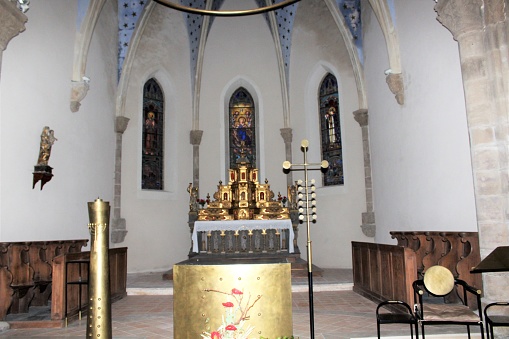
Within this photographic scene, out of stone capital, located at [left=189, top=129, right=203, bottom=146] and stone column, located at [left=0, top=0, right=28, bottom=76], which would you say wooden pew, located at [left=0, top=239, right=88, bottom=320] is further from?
stone capital, located at [left=189, top=129, right=203, bottom=146]

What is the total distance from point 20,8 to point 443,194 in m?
7.93

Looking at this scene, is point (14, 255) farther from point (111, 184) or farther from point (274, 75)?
point (274, 75)

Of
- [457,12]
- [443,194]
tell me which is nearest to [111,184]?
[443,194]

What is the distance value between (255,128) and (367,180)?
14.2 feet

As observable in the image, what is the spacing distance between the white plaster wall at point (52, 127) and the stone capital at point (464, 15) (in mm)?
7278

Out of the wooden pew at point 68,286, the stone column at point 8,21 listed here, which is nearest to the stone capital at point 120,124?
the stone column at point 8,21

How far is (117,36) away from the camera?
12.4 m

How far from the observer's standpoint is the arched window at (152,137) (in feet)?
42.6

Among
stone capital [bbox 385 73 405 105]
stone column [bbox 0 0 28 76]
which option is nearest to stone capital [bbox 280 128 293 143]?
stone capital [bbox 385 73 405 105]

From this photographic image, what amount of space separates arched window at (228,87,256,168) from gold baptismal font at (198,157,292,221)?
7.08 ft

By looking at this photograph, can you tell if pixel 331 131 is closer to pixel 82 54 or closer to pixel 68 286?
pixel 82 54

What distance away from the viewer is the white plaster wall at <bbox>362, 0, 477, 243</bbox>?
740cm

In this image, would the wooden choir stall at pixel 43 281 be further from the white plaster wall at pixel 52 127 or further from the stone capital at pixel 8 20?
the stone capital at pixel 8 20

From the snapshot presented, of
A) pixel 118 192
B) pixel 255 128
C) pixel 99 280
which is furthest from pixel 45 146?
pixel 255 128
